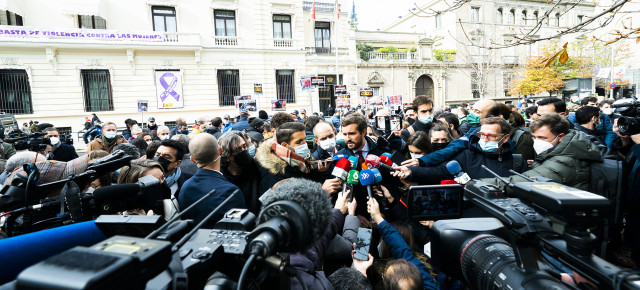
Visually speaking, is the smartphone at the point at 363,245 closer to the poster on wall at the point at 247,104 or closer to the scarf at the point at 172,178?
the scarf at the point at 172,178

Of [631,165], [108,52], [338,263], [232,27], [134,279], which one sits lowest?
[338,263]

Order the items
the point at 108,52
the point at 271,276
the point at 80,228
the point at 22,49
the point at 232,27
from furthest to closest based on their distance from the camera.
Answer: the point at 232,27 < the point at 108,52 < the point at 22,49 < the point at 80,228 < the point at 271,276

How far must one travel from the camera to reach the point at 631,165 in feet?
10.8

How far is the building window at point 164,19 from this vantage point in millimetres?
19922

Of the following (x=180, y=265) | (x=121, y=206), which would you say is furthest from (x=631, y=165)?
(x=121, y=206)

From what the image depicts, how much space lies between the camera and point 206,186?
2.46 metres

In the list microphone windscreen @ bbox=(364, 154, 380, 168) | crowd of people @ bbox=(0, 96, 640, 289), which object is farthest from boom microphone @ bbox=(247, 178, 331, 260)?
microphone windscreen @ bbox=(364, 154, 380, 168)

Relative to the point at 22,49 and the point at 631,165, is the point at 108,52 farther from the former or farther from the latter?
the point at 631,165

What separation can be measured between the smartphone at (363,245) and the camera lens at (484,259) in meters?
0.61

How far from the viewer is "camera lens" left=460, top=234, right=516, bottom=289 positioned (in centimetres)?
133

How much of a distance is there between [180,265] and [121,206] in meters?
1.16

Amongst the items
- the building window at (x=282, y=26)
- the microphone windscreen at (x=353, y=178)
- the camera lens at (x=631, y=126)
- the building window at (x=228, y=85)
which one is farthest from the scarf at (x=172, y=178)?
the building window at (x=282, y=26)

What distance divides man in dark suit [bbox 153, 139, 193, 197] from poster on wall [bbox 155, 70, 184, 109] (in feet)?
58.0

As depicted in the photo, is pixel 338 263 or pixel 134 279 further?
pixel 338 263
